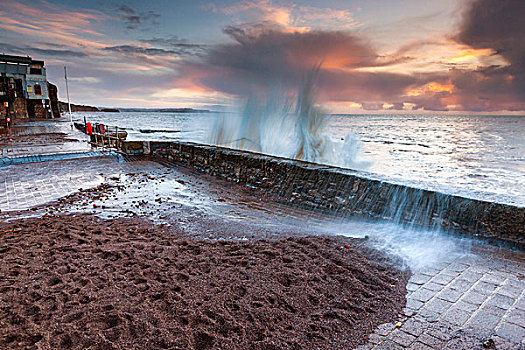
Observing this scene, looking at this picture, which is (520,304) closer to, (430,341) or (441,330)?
(441,330)

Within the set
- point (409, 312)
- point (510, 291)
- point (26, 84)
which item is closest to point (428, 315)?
point (409, 312)

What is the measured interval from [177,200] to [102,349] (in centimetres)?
473

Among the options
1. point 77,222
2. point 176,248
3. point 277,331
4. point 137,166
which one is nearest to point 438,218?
point 277,331

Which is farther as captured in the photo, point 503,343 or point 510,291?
point 510,291

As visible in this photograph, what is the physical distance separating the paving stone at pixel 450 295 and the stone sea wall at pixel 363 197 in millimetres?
1776

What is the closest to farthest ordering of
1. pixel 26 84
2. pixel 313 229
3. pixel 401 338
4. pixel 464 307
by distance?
pixel 401 338 < pixel 464 307 < pixel 313 229 < pixel 26 84

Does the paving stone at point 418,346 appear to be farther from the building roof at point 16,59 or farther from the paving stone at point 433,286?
the building roof at point 16,59

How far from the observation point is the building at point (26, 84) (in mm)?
41344

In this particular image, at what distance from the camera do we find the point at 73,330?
2.45m

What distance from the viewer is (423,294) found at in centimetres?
316

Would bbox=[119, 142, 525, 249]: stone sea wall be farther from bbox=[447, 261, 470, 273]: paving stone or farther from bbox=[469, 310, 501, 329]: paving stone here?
bbox=[469, 310, 501, 329]: paving stone

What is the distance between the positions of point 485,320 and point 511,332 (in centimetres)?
19

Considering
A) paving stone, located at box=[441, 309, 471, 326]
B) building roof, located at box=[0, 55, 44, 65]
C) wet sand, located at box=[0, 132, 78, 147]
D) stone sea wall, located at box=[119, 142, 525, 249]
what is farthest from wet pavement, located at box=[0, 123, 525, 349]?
building roof, located at box=[0, 55, 44, 65]

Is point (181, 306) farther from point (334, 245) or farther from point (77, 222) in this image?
point (77, 222)
